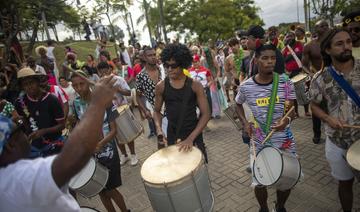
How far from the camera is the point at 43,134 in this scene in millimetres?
3801

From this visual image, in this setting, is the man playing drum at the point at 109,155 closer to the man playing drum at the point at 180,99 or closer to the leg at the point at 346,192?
the man playing drum at the point at 180,99

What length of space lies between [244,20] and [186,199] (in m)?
47.1

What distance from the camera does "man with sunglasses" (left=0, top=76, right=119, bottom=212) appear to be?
1.43 metres

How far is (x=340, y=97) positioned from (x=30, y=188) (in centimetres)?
277

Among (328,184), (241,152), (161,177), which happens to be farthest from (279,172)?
(241,152)

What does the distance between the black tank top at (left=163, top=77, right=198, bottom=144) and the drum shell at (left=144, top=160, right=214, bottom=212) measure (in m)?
0.97

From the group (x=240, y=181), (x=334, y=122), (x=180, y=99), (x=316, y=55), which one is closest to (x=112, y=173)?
(x=180, y=99)

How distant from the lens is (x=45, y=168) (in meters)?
1.44

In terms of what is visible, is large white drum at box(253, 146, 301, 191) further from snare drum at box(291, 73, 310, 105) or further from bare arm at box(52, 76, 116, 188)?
snare drum at box(291, 73, 310, 105)

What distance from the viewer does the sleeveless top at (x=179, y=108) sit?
3.72m

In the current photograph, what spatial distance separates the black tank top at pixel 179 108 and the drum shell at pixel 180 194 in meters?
0.97

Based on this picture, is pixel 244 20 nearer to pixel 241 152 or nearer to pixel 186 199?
pixel 241 152

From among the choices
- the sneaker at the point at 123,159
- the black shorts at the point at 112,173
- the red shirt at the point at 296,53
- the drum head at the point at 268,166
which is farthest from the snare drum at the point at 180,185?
the red shirt at the point at 296,53

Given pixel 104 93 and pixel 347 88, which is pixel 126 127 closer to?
pixel 347 88
